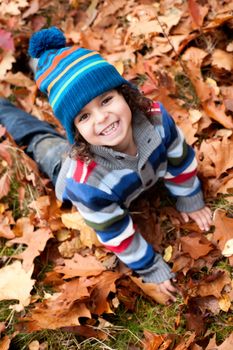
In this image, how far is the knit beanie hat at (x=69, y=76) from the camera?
184 cm

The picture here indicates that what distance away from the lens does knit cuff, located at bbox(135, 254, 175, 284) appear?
7.54ft

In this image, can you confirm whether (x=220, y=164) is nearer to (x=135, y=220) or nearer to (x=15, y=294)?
(x=135, y=220)

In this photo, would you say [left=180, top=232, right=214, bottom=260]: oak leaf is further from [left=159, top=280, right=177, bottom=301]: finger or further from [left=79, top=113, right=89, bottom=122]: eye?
[left=79, top=113, right=89, bottom=122]: eye

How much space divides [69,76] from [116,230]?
0.84m

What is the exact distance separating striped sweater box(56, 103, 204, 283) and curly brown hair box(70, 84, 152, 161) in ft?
0.11

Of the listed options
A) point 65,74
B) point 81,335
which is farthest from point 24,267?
point 65,74

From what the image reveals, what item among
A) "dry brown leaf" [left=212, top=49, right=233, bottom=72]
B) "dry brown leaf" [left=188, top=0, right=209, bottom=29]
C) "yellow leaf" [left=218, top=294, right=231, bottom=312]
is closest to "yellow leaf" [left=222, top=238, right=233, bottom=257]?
"yellow leaf" [left=218, top=294, right=231, bottom=312]

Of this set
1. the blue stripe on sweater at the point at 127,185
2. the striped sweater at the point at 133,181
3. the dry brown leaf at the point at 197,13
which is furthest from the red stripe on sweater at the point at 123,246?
the dry brown leaf at the point at 197,13

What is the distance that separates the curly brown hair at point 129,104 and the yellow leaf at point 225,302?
0.95 m

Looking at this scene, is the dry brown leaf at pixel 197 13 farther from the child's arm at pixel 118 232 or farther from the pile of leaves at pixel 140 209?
the child's arm at pixel 118 232

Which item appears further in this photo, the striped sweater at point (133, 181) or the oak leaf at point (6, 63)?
the oak leaf at point (6, 63)

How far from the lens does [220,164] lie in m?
2.43

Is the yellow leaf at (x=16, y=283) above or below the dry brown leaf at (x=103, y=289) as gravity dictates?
above

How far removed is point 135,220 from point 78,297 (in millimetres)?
632
